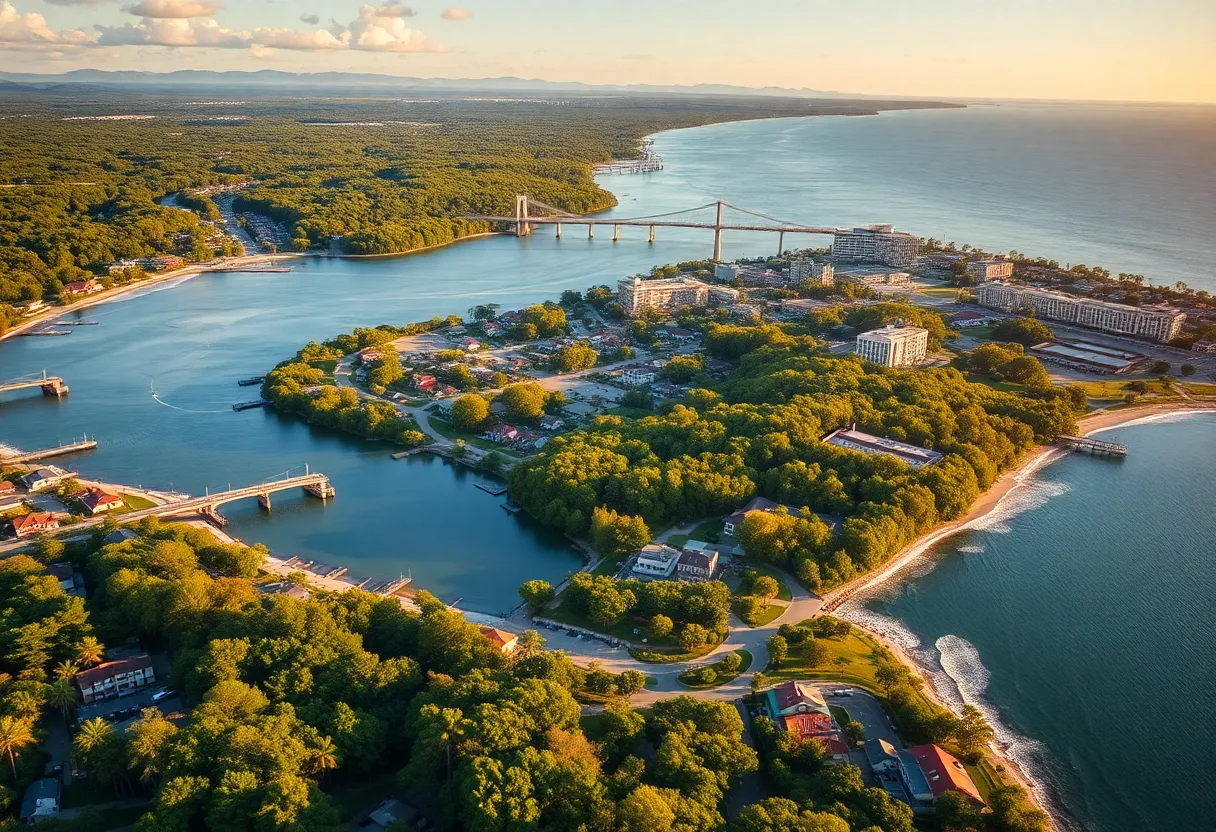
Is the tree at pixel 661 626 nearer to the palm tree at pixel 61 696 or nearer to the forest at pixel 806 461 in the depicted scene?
the forest at pixel 806 461

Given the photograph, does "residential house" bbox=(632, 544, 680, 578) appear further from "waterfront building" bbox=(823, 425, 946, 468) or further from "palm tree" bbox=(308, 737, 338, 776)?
"palm tree" bbox=(308, 737, 338, 776)

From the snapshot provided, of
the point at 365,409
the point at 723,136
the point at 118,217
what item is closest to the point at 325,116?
the point at 723,136

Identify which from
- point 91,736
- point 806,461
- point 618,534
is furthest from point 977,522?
point 91,736

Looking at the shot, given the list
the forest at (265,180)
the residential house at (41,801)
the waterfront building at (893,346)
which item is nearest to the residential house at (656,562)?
the residential house at (41,801)

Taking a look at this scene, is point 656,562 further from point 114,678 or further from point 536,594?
point 114,678

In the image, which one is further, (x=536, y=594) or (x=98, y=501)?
(x=98, y=501)

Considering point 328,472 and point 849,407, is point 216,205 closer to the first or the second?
point 328,472

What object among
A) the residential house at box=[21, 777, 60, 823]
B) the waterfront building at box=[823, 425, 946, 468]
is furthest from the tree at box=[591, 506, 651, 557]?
the residential house at box=[21, 777, 60, 823]
